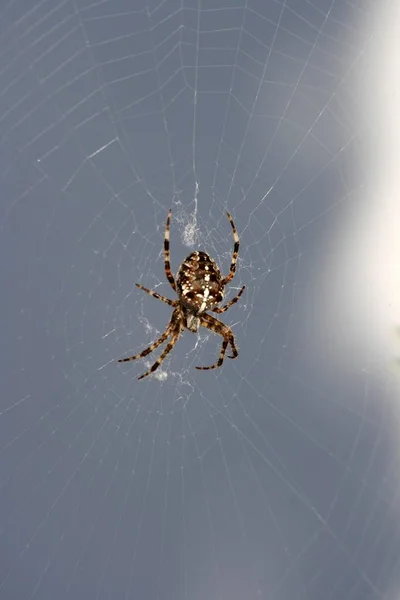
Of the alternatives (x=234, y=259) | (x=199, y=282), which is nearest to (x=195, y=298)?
(x=199, y=282)

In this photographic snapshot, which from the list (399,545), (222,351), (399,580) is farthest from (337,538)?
(222,351)

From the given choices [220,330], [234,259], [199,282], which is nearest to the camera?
[199,282]

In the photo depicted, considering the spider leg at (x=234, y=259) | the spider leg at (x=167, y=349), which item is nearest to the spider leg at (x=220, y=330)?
the spider leg at (x=167, y=349)

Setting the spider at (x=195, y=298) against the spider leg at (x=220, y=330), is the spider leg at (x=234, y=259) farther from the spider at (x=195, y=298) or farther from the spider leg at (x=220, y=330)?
the spider leg at (x=220, y=330)

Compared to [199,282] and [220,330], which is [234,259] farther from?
[220,330]

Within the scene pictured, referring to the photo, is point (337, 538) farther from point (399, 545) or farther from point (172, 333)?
point (172, 333)

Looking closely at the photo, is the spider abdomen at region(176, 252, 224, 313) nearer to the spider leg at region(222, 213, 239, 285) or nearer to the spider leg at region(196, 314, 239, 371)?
the spider leg at region(222, 213, 239, 285)

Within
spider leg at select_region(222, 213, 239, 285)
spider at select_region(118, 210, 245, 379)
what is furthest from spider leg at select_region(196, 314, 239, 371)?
spider leg at select_region(222, 213, 239, 285)

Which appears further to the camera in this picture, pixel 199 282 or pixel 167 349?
pixel 167 349
